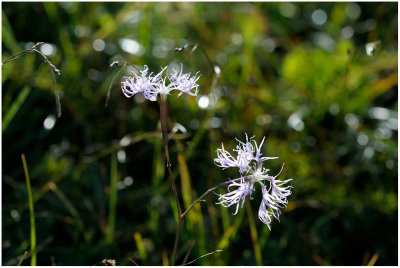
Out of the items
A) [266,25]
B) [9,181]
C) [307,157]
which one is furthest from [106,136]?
[266,25]

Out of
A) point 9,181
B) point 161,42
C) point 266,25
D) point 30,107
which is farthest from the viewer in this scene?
point 266,25

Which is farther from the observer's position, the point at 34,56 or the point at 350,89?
the point at 350,89

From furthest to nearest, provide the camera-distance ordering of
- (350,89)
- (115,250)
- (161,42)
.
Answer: (161,42)
(350,89)
(115,250)

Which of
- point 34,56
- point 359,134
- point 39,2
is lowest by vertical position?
point 359,134

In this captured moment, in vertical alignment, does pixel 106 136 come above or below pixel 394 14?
below

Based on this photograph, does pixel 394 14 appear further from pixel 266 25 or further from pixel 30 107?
pixel 30 107

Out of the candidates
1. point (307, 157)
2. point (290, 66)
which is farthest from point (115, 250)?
point (290, 66)
